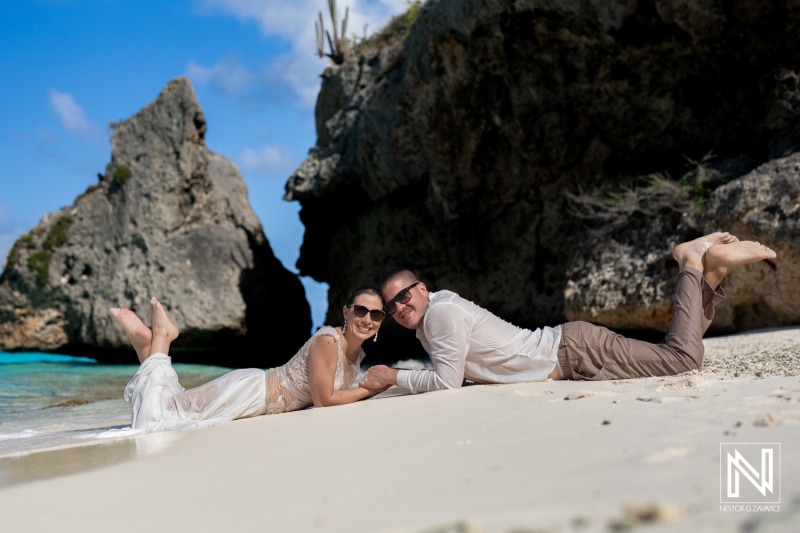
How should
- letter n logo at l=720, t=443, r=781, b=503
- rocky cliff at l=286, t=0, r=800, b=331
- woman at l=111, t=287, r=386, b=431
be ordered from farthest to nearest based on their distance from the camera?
rocky cliff at l=286, t=0, r=800, b=331 < woman at l=111, t=287, r=386, b=431 < letter n logo at l=720, t=443, r=781, b=503

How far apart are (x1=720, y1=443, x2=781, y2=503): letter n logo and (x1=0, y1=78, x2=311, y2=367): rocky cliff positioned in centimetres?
1545

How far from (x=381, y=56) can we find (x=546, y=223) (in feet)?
18.5

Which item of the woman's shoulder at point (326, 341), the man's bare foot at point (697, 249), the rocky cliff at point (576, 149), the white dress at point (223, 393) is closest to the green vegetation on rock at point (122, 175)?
the rocky cliff at point (576, 149)

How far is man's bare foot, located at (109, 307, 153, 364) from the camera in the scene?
5.21 m

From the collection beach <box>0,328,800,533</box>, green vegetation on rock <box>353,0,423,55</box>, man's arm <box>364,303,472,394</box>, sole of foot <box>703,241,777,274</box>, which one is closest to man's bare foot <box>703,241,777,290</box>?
sole of foot <box>703,241,777,274</box>

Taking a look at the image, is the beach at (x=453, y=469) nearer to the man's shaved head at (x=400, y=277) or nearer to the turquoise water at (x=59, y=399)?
the man's shaved head at (x=400, y=277)

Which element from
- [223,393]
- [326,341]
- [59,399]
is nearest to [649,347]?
[326,341]

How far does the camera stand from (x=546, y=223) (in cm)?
1283

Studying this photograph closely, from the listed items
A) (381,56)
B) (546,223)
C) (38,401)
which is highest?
(381,56)

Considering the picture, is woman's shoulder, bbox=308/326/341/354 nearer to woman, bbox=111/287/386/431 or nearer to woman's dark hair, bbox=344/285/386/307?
woman, bbox=111/287/386/431

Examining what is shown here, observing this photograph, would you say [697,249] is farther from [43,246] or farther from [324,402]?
[43,246]

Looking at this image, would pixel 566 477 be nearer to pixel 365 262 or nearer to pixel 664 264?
pixel 664 264

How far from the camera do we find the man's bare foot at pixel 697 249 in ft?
16.4

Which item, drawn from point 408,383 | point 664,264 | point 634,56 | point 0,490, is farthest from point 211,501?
point 634,56
